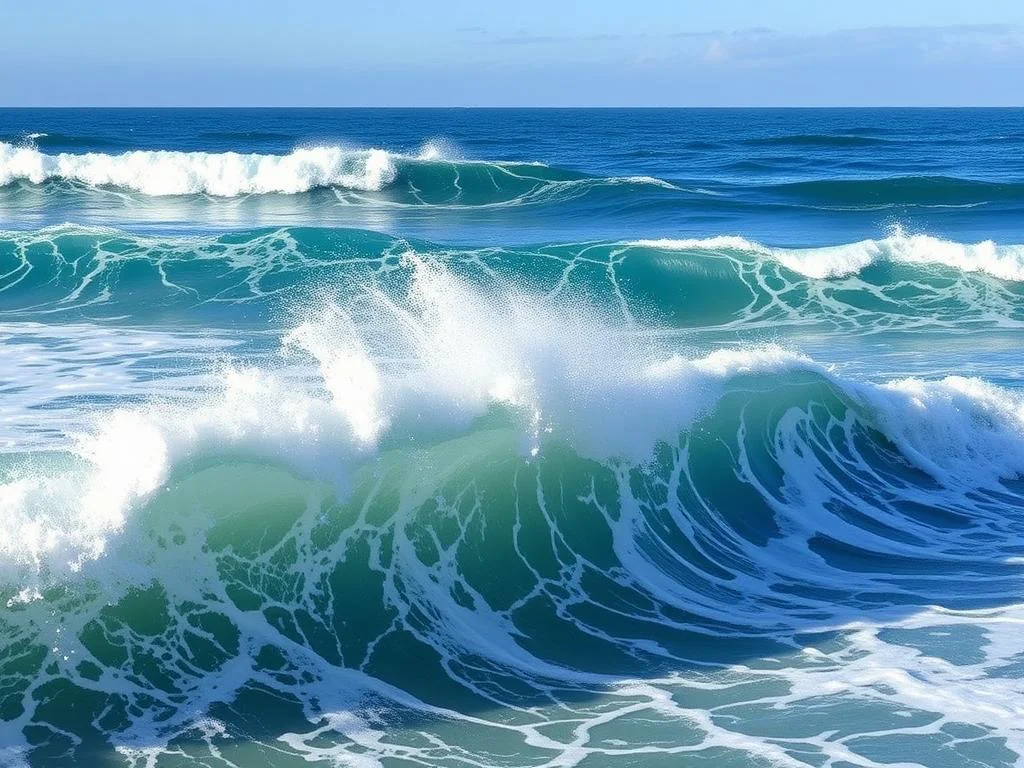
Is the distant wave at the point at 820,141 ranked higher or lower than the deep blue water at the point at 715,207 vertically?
higher

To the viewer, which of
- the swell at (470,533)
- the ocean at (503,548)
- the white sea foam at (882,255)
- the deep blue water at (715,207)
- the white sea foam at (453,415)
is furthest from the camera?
the deep blue water at (715,207)

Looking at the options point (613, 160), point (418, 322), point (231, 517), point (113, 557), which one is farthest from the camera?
point (613, 160)

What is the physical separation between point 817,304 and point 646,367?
355 inches

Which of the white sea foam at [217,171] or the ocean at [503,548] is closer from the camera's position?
the ocean at [503,548]

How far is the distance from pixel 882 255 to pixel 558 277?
507 centimetres

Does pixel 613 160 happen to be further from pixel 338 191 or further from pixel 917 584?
pixel 917 584

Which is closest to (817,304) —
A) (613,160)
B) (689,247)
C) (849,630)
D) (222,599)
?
(689,247)

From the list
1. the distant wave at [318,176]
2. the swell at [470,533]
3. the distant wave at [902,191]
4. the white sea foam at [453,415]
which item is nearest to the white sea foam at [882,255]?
the white sea foam at [453,415]

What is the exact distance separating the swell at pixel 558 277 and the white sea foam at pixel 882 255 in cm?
3

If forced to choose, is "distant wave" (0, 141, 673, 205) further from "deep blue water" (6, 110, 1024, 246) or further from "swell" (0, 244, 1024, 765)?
"swell" (0, 244, 1024, 765)

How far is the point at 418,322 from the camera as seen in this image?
16.2m

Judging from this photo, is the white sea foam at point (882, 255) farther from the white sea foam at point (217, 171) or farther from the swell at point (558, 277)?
the white sea foam at point (217, 171)

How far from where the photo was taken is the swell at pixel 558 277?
57.7 feet

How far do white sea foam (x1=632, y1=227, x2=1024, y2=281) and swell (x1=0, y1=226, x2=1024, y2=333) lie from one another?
3cm
